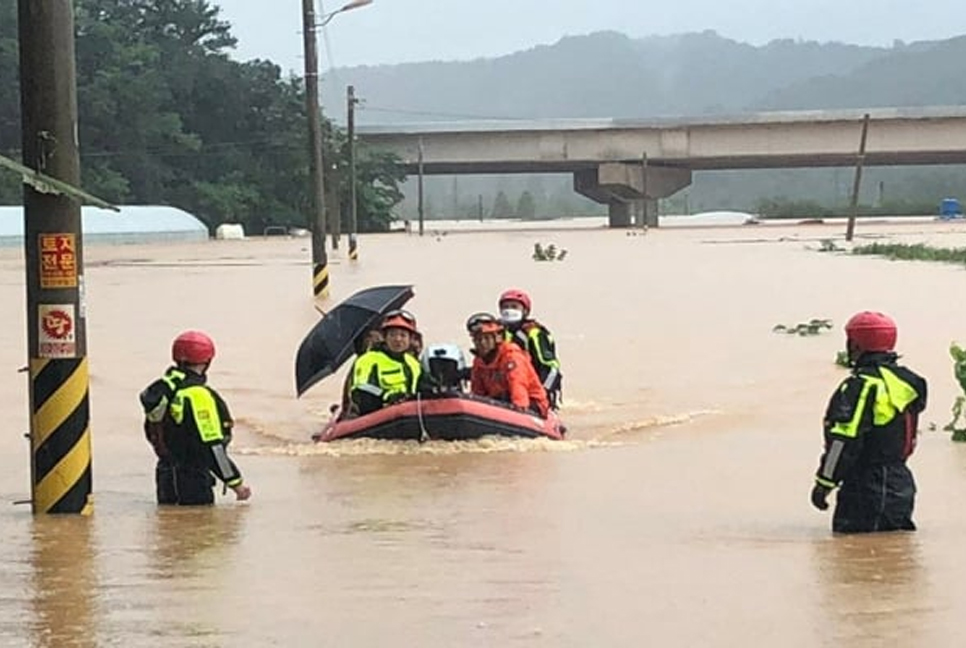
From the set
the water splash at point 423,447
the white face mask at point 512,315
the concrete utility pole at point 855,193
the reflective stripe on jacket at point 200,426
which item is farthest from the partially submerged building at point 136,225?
the reflective stripe on jacket at point 200,426

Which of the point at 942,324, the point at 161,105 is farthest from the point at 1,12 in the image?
→ the point at 942,324

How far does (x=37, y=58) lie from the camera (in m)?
10.2

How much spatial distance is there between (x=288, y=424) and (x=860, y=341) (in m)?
8.90

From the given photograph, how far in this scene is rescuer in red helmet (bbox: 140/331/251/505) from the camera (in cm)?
1064

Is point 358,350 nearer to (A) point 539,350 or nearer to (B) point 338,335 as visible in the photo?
(B) point 338,335

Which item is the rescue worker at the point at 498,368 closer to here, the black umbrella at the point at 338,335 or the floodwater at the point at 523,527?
the floodwater at the point at 523,527

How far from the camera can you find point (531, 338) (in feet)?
52.1

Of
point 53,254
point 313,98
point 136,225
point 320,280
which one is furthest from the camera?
point 136,225

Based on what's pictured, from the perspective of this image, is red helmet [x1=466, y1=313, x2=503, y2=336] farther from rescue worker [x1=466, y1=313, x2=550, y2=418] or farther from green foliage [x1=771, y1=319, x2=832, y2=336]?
green foliage [x1=771, y1=319, x2=832, y2=336]

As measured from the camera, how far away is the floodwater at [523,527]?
7.83 metres

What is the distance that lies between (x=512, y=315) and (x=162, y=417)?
18.6 feet

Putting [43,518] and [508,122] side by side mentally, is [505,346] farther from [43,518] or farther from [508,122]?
[508,122]

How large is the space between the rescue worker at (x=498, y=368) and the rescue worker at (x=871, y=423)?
510 cm

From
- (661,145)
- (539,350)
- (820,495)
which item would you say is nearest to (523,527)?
(820,495)
